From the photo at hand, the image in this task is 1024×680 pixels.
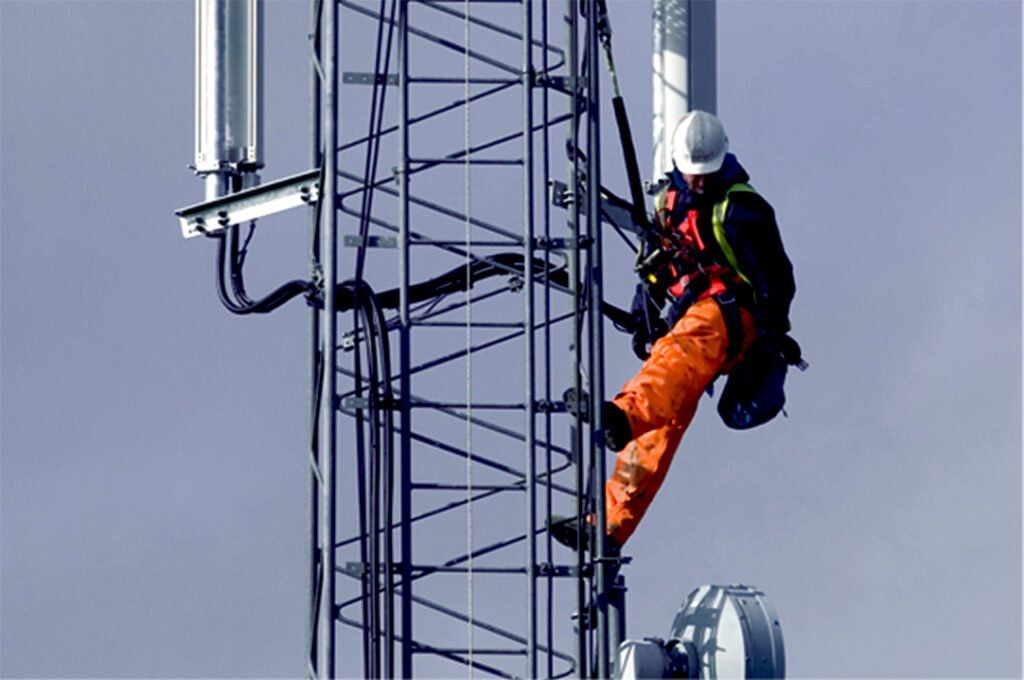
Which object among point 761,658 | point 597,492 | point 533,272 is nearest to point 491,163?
point 533,272

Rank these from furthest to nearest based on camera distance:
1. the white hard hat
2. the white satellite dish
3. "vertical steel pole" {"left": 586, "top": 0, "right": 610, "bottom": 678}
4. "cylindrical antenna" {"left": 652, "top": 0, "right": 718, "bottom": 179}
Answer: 1. "cylindrical antenna" {"left": 652, "top": 0, "right": 718, "bottom": 179}
2. the white hard hat
3. "vertical steel pole" {"left": 586, "top": 0, "right": 610, "bottom": 678}
4. the white satellite dish

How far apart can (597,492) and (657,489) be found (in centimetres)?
78

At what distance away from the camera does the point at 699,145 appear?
2680 centimetres

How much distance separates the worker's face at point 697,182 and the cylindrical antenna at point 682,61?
0.89 ft

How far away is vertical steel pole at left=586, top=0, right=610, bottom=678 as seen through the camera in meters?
25.9

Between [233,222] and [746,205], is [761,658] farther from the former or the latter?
[233,222]

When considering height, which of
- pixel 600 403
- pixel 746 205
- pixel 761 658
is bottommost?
pixel 761 658

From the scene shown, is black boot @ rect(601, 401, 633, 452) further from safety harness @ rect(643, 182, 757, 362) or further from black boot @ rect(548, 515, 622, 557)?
safety harness @ rect(643, 182, 757, 362)

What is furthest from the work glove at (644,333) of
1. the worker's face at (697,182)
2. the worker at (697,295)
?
the worker's face at (697,182)

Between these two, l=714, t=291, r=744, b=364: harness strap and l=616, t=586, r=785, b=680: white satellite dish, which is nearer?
l=616, t=586, r=785, b=680: white satellite dish

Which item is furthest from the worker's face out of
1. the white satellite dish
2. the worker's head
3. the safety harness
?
the white satellite dish

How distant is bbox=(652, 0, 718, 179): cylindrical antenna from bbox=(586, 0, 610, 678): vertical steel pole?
82 centimetres

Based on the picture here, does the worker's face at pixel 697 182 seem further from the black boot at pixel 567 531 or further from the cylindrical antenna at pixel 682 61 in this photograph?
the black boot at pixel 567 531

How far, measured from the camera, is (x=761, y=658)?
2484 cm
